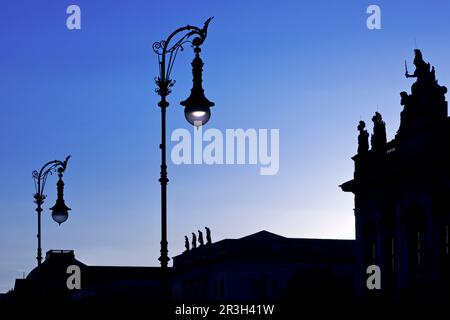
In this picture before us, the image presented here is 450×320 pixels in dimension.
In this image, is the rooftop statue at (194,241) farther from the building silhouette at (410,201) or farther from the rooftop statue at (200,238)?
the building silhouette at (410,201)

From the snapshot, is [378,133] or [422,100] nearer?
[422,100]

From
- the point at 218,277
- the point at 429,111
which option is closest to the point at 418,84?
the point at 429,111

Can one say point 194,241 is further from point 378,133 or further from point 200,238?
point 378,133

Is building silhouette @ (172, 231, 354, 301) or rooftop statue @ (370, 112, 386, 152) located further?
building silhouette @ (172, 231, 354, 301)

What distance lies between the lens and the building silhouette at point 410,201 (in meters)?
52.0

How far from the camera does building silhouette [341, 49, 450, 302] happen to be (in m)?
52.0

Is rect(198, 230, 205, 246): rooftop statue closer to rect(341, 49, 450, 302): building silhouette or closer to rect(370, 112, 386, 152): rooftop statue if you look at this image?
rect(341, 49, 450, 302): building silhouette

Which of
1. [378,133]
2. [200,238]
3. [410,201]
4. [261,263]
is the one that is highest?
[378,133]

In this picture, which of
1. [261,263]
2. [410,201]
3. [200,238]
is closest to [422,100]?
[410,201]

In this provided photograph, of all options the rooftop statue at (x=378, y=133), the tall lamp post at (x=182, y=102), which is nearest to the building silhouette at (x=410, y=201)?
the rooftop statue at (x=378, y=133)

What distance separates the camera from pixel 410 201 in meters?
55.7

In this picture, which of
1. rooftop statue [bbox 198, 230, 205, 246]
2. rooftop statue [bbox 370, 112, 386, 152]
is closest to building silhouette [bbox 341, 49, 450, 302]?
rooftop statue [bbox 370, 112, 386, 152]

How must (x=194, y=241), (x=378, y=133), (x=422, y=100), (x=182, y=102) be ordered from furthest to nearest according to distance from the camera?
(x=194, y=241) < (x=378, y=133) < (x=422, y=100) < (x=182, y=102)
